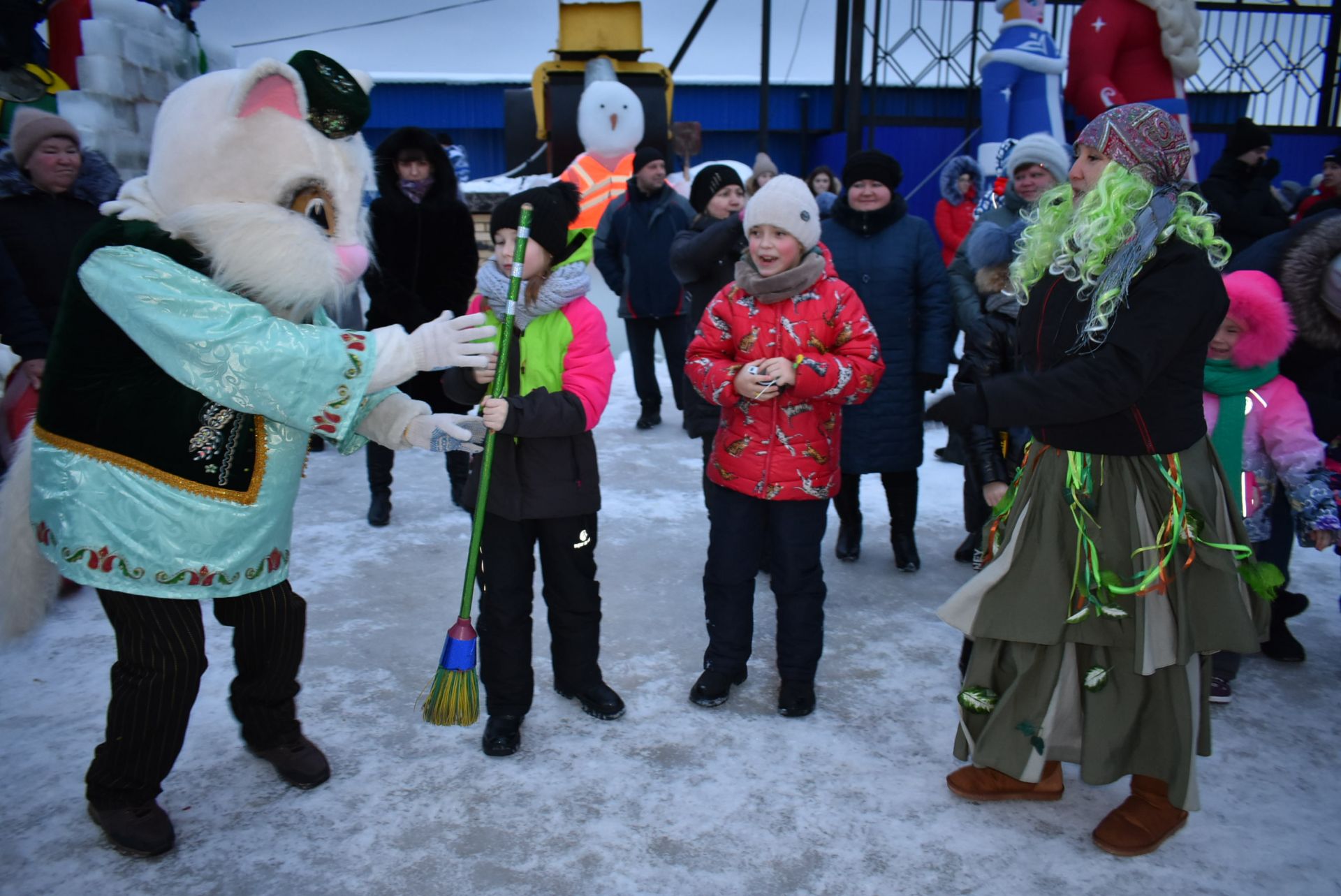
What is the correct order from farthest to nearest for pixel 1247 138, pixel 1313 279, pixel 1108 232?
1. pixel 1247 138
2. pixel 1313 279
3. pixel 1108 232

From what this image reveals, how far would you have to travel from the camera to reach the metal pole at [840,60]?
450 inches

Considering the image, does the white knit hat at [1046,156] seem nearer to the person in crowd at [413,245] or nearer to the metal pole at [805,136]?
the person in crowd at [413,245]

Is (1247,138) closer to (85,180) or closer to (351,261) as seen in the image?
(351,261)

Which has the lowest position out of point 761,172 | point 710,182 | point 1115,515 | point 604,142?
point 1115,515

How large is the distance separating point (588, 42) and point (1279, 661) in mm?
9375

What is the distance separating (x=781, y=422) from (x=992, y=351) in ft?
2.78

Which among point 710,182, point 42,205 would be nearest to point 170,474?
point 42,205

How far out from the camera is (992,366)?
10.3 feet

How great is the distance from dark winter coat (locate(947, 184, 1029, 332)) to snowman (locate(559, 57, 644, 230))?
546 cm

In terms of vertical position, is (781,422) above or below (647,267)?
below

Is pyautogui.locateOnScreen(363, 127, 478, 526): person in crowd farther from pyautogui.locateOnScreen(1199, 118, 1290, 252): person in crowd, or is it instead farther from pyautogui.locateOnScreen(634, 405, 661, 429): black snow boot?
pyautogui.locateOnScreen(1199, 118, 1290, 252): person in crowd

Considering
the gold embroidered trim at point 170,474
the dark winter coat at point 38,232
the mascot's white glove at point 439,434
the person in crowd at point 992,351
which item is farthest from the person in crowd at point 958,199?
the gold embroidered trim at point 170,474

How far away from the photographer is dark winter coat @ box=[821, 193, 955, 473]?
151 inches

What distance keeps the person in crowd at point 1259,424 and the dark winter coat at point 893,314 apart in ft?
3.82
